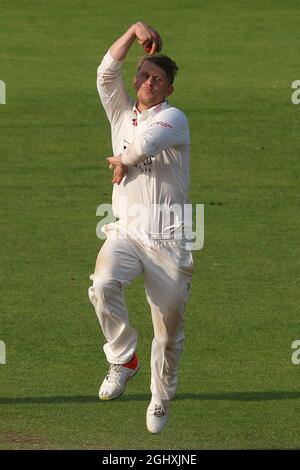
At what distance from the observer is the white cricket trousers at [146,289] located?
11898 mm

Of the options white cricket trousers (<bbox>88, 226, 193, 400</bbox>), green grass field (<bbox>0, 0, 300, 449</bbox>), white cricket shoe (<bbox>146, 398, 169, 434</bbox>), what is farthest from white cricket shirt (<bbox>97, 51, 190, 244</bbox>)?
green grass field (<bbox>0, 0, 300, 449</bbox>)

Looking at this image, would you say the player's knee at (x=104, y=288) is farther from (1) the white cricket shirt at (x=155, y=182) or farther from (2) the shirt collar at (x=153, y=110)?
A: (2) the shirt collar at (x=153, y=110)

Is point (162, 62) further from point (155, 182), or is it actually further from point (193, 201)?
point (193, 201)

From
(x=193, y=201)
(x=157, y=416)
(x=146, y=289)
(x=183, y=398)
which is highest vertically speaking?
(x=193, y=201)

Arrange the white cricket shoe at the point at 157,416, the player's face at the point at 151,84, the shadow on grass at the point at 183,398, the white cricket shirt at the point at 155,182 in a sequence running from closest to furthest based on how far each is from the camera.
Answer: the player's face at the point at 151,84 → the white cricket shirt at the point at 155,182 → the white cricket shoe at the point at 157,416 → the shadow on grass at the point at 183,398

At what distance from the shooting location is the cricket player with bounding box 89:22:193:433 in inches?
468

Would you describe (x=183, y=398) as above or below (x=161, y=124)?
below

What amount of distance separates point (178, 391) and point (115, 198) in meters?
3.06

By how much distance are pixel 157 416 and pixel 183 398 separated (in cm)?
195

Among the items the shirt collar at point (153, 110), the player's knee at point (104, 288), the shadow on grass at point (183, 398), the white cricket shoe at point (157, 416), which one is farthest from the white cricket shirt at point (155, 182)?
the shadow on grass at point (183, 398)

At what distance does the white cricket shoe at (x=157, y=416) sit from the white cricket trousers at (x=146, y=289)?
0.26m

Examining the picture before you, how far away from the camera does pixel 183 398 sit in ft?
47.5

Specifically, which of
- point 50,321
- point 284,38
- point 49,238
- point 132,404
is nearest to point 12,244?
point 49,238

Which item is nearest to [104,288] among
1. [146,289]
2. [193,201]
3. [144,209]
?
[146,289]
